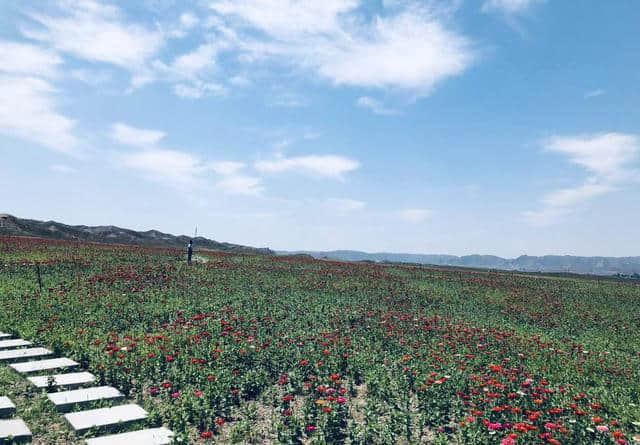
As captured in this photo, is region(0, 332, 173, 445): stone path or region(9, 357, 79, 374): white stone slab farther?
region(9, 357, 79, 374): white stone slab

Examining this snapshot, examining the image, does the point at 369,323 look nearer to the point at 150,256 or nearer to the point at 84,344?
the point at 84,344

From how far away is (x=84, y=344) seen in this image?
9336mm

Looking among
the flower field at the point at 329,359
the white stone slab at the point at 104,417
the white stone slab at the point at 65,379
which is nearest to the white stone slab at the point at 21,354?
the flower field at the point at 329,359

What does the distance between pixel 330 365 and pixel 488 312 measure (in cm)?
1313

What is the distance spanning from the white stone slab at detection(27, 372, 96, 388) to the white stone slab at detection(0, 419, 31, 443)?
1.45m

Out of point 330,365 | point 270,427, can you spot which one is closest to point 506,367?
point 330,365

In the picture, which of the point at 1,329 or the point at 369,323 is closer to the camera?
the point at 1,329

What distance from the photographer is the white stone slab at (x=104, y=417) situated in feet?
18.6

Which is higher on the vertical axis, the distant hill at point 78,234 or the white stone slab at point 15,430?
the distant hill at point 78,234

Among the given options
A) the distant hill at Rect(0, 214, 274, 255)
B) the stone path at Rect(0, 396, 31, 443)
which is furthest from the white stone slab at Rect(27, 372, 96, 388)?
the distant hill at Rect(0, 214, 274, 255)

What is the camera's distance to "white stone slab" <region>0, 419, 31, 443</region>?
17.2ft

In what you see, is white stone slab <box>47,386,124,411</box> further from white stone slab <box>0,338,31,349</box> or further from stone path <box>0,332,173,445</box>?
white stone slab <box>0,338,31,349</box>

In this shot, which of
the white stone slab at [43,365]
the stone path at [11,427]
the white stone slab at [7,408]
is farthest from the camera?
the white stone slab at [43,365]

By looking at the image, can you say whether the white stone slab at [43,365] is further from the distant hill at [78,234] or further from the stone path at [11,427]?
the distant hill at [78,234]
